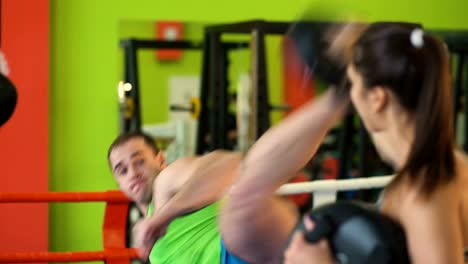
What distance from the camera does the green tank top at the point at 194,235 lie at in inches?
79.5

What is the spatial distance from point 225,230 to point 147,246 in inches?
12.4

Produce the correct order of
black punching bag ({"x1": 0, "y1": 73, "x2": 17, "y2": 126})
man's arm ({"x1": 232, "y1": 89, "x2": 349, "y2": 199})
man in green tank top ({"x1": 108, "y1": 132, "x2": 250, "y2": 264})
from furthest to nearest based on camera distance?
1. black punching bag ({"x1": 0, "y1": 73, "x2": 17, "y2": 126})
2. man in green tank top ({"x1": 108, "y1": 132, "x2": 250, "y2": 264})
3. man's arm ({"x1": 232, "y1": 89, "x2": 349, "y2": 199})

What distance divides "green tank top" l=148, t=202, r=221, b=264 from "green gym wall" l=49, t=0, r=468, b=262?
9.28ft

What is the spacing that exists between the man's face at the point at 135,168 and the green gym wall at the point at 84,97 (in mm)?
2454

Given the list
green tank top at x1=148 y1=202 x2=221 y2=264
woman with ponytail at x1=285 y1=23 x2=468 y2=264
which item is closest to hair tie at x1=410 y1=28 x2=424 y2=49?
woman with ponytail at x1=285 y1=23 x2=468 y2=264

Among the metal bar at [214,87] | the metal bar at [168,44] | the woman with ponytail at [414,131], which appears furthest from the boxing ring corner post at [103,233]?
the metal bar at [168,44]

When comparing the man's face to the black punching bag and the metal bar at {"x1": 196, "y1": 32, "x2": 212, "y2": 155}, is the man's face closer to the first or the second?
the black punching bag

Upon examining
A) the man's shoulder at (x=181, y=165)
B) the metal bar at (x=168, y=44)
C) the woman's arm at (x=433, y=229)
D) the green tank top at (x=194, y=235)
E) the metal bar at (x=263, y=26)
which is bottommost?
the green tank top at (x=194, y=235)

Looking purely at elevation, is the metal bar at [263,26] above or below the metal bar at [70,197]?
above

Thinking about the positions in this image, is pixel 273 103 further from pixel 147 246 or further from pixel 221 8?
pixel 147 246

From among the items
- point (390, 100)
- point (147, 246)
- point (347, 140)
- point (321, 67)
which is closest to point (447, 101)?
point (390, 100)

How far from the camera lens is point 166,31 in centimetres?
502

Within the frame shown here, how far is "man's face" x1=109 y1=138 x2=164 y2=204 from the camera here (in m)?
2.37

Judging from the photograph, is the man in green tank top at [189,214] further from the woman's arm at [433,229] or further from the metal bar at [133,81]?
the metal bar at [133,81]
